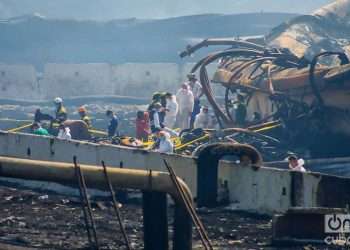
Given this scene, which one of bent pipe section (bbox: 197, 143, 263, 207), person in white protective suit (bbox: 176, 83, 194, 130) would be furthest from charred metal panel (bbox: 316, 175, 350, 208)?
person in white protective suit (bbox: 176, 83, 194, 130)

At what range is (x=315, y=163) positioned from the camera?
21219mm

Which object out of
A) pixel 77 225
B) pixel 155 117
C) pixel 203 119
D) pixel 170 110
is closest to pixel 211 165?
pixel 77 225

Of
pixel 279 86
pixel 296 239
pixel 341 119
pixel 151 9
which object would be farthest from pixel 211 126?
pixel 151 9

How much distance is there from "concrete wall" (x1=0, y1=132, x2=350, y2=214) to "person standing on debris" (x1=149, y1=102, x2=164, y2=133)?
781cm

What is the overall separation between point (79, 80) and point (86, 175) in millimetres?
36643

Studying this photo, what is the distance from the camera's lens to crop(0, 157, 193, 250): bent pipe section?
8.81 metres

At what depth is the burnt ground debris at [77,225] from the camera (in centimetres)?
1077

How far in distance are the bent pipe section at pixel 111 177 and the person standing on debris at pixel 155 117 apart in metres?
13.7

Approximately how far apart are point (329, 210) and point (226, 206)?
8.28 ft

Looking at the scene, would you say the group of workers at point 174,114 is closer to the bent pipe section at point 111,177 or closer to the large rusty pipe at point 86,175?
the bent pipe section at point 111,177

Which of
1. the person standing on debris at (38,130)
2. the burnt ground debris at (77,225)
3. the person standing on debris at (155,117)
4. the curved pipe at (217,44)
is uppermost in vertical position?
the curved pipe at (217,44)

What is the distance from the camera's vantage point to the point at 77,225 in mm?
11867

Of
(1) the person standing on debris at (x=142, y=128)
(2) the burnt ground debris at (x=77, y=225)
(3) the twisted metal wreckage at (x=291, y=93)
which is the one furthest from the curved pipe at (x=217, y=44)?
(2) the burnt ground debris at (x=77, y=225)

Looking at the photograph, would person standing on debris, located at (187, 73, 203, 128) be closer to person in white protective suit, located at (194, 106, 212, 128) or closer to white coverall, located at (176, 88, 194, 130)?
white coverall, located at (176, 88, 194, 130)
